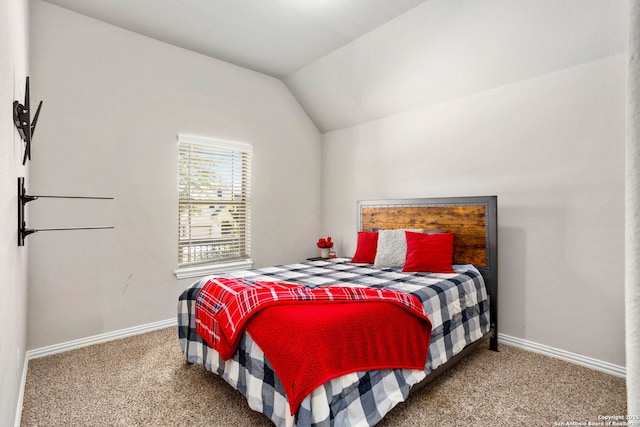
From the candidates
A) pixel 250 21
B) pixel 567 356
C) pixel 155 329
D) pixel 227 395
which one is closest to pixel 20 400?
pixel 227 395

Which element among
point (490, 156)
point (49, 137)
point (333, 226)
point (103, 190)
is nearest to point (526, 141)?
point (490, 156)

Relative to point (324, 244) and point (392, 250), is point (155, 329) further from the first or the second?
point (392, 250)

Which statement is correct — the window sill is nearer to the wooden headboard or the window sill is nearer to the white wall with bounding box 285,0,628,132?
the wooden headboard

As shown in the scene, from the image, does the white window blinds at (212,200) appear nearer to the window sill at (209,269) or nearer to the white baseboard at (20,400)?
the window sill at (209,269)

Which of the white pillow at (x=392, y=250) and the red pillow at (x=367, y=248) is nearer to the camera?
the white pillow at (x=392, y=250)

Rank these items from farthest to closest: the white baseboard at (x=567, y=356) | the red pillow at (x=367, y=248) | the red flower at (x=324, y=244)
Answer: the red flower at (x=324, y=244), the red pillow at (x=367, y=248), the white baseboard at (x=567, y=356)

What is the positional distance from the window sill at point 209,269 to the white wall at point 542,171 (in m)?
2.08

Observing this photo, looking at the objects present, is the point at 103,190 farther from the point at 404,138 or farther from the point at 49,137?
the point at 404,138

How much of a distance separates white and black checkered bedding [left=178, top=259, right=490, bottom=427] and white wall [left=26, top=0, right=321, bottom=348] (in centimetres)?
108

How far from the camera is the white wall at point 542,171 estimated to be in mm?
2520

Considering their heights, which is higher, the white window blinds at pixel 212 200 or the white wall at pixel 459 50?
the white wall at pixel 459 50

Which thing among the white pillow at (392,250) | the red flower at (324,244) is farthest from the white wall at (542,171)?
the red flower at (324,244)

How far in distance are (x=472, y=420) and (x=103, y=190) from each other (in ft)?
11.1

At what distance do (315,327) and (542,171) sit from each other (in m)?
2.37
